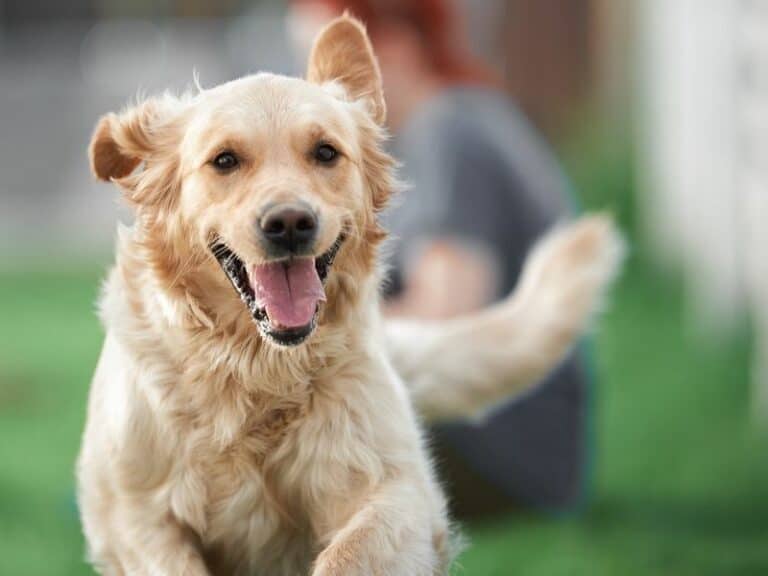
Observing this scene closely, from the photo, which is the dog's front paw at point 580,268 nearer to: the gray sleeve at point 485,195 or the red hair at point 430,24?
the gray sleeve at point 485,195

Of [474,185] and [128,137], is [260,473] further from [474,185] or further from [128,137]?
[474,185]

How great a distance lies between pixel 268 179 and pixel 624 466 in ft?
11.3

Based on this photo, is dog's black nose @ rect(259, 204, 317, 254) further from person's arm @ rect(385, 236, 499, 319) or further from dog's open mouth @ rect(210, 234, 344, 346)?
person's arm @ rect(385, 236, 499, 319)

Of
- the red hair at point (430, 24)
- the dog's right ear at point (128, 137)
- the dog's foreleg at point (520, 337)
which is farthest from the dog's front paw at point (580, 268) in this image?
the dog's right ear at point (128, 137)

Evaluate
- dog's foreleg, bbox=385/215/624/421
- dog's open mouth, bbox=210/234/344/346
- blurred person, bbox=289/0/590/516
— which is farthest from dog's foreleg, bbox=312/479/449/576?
blurred person, bbox=289/0/590/516

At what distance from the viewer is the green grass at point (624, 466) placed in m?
4.81

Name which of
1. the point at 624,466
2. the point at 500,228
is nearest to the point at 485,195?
the point at 500,228

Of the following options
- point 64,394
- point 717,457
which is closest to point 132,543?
point 717,457

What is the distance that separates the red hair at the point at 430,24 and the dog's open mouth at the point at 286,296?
2.65 m

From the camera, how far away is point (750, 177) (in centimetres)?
785

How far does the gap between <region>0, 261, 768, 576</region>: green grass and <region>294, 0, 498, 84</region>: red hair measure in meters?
1.61

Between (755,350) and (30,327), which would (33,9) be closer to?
(30,327)

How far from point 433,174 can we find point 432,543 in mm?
2496

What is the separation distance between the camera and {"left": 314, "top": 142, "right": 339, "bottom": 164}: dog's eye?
2869mm
